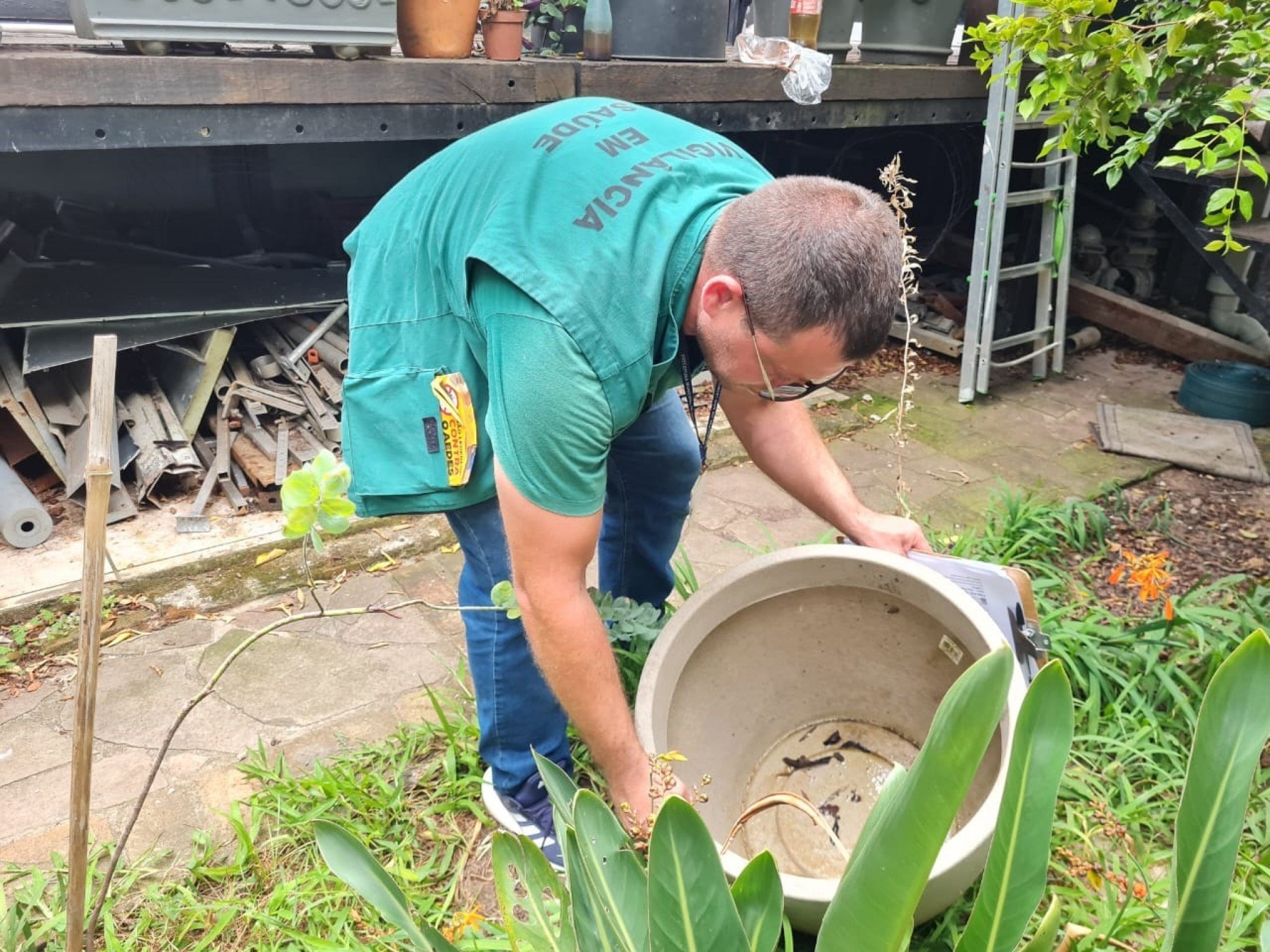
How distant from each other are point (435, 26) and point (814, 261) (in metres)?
2.35

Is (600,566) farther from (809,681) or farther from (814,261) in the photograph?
(814,261)

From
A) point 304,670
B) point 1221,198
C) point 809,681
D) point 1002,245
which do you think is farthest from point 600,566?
point 1002,245

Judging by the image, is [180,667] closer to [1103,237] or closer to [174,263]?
[174,263]

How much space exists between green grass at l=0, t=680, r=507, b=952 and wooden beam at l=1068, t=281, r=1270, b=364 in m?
4.66

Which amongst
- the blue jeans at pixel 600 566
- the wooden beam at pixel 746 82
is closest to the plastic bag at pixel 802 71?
the wooden beam at pixel 746 82

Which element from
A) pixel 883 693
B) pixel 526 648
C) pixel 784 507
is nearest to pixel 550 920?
pixel 526 648

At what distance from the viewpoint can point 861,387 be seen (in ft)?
15.4

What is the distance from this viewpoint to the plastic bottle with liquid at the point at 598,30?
142 inches

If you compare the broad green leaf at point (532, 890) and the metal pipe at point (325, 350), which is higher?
the metal pipe at point (325, 350)

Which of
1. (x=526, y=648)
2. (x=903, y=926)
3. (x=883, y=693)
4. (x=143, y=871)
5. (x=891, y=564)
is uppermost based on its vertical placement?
(x=903, y=926)

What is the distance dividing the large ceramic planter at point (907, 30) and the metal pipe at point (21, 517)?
13.6ft

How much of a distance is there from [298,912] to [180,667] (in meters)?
1.07

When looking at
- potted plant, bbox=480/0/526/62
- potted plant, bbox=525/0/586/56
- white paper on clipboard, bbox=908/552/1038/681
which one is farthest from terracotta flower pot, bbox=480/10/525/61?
white paper on clipboard, bbox=908/552/1038/681

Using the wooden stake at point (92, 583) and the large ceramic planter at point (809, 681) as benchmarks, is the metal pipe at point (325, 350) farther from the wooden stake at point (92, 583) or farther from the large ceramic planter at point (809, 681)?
the wooden stake at point (92, 583)
